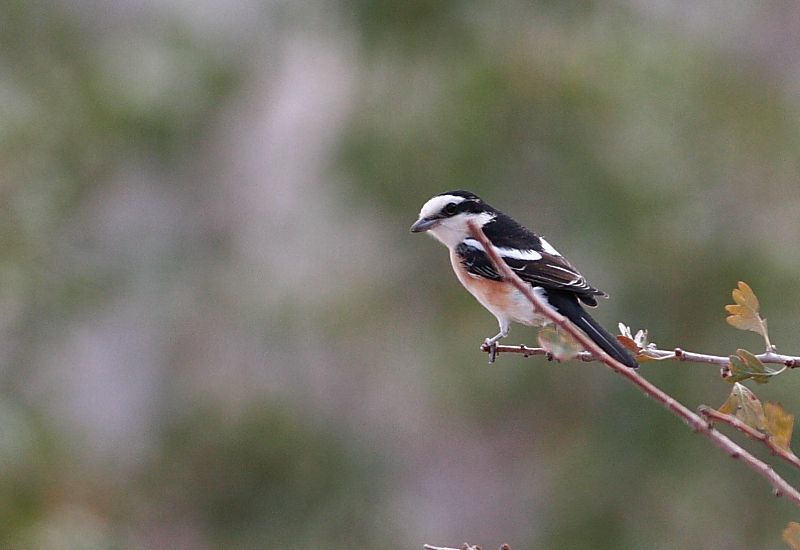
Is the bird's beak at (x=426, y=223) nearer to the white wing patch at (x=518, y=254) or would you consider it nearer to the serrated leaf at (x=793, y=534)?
the white wing patch at (x=518, y=254)

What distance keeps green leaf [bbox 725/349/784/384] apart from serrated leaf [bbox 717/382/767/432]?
0.17 metres

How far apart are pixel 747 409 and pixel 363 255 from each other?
7221 mm

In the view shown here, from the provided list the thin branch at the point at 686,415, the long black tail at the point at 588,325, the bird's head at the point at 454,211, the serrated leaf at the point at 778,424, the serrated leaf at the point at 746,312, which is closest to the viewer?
the thin branch at the point at 686,415

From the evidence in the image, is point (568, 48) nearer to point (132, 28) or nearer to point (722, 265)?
point (722, 265)

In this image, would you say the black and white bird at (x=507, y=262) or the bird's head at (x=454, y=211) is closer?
the black and white bird at (x=507, y=262)

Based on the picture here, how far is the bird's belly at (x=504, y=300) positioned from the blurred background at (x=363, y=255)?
3.68m

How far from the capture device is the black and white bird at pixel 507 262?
331cm

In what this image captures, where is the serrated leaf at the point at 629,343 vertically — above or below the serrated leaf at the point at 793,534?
above

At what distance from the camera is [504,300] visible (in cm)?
339

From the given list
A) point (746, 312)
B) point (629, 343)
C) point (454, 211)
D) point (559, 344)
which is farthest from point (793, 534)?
point (454, 211)

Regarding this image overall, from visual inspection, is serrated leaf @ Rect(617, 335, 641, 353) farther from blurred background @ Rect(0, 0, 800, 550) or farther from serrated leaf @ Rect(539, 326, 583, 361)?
blurred background @ Rect(0, 0, 800, 550)

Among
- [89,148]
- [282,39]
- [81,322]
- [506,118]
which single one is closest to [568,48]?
[506,118]

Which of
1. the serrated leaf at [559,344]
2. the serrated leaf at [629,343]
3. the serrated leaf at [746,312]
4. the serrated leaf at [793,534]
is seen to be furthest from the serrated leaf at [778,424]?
the serrated leaf at [629,343]

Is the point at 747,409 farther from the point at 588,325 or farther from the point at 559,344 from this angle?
the point at 588,325
